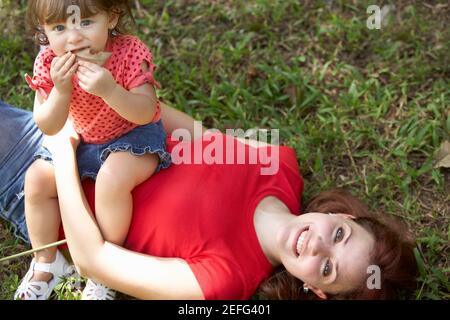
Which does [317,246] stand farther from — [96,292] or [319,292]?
[96,292]

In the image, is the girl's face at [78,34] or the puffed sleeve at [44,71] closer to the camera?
the girl's face at [78,34]

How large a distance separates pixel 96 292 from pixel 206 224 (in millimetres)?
499

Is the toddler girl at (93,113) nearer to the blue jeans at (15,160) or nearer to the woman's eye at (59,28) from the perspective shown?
the woman's eye at (59,28)

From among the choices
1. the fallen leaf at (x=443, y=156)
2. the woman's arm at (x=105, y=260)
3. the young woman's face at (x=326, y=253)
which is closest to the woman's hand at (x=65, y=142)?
the woman's arm at (x=105, y=260)

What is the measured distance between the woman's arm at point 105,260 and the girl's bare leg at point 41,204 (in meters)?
0.07

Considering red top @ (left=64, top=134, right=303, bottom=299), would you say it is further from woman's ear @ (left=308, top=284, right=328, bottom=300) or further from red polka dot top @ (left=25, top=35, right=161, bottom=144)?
red polka dot top @ (left=25, top=35, right=161, bottom=144)

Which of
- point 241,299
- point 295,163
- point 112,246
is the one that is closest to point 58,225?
point 112,246

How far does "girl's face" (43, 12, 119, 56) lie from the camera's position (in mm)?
1907

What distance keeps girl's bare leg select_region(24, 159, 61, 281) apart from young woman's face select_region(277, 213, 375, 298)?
0.81 m

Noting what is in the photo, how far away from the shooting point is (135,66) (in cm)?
207

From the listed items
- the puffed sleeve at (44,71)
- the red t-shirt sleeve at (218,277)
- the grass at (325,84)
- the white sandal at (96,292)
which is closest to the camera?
the puffed sleeve at (44,71)

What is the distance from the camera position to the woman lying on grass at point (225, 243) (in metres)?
2.21
